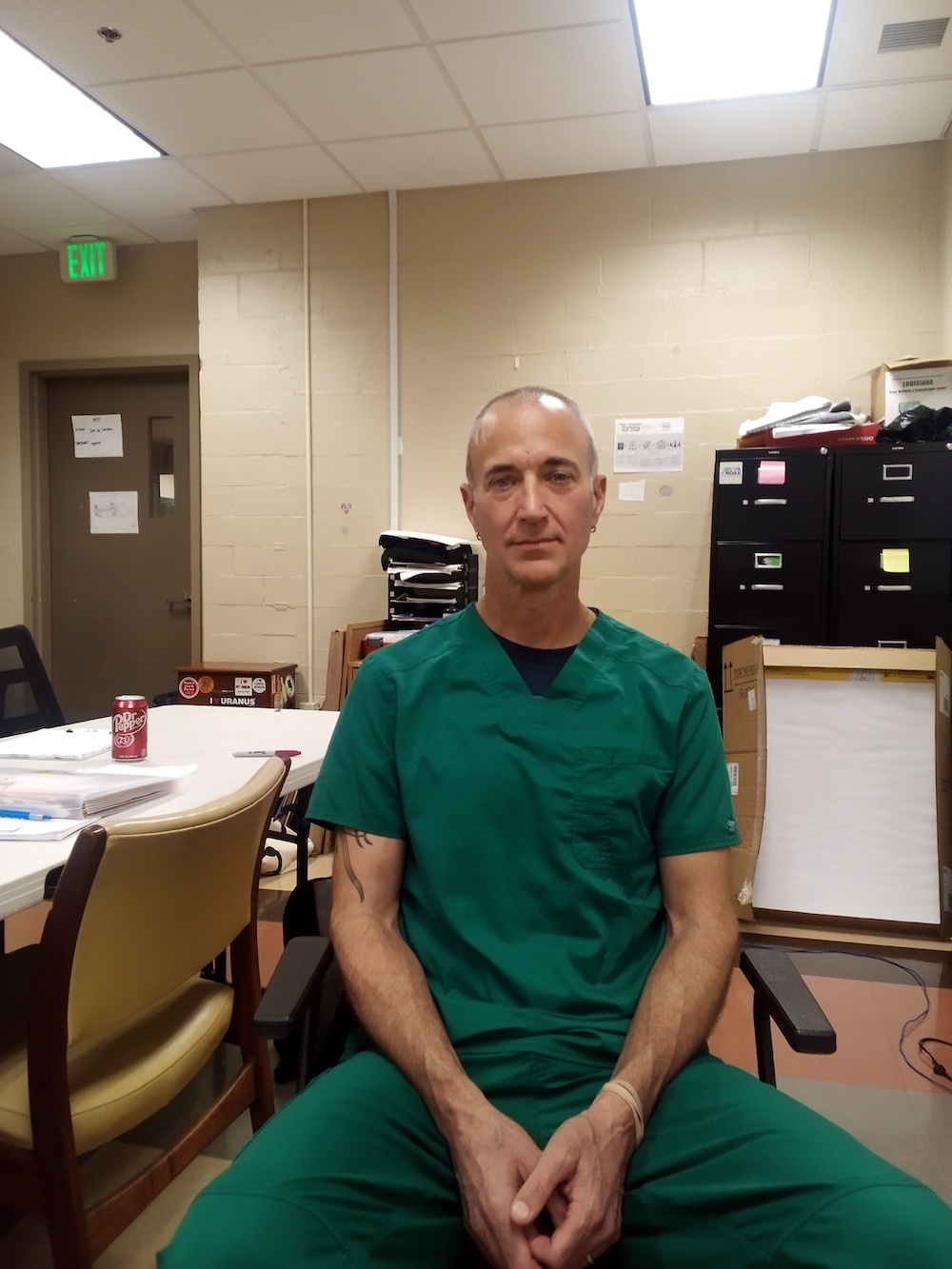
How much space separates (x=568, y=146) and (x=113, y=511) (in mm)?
2979

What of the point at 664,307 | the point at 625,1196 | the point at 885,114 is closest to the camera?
the point at 625,1196

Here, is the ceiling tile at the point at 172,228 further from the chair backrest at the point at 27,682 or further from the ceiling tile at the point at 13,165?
the chair backrest at the point at 27,682

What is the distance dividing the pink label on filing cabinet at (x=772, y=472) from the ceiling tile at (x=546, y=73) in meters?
1.42

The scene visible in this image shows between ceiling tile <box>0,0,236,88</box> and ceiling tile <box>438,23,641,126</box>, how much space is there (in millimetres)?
815

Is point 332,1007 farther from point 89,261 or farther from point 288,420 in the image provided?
point 89,261

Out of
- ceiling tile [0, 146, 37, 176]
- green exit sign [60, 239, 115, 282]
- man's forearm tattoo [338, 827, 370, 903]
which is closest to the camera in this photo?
man's forearm tattoo [338, 827, 370, 903]

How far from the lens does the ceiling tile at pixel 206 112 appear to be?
304cm

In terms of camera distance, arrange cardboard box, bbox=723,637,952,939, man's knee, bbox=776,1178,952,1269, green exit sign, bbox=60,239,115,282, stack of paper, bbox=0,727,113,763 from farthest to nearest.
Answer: green exit sign, bbox=60,239,115,282 → cardboard box, bbox=723,637,952,939 → stack of paper, bbox=0,727,113,763 → man's knee, bbox=776,1178,952,1269

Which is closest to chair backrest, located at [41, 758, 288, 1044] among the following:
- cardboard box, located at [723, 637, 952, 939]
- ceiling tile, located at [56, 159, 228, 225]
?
cardboard box, located at [723, 637, 952, 939]

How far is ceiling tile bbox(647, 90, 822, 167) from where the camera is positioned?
3.12 m

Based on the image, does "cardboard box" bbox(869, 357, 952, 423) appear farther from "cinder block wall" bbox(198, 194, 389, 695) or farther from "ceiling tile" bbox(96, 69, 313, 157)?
"ceiling tile" bbox(96, 69, 313, 157)

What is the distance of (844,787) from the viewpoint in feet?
9.42

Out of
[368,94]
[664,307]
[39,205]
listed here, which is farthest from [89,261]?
[664,307]

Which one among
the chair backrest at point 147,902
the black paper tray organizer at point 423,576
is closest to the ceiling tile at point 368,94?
the black paper tray organizer at point 423,576
